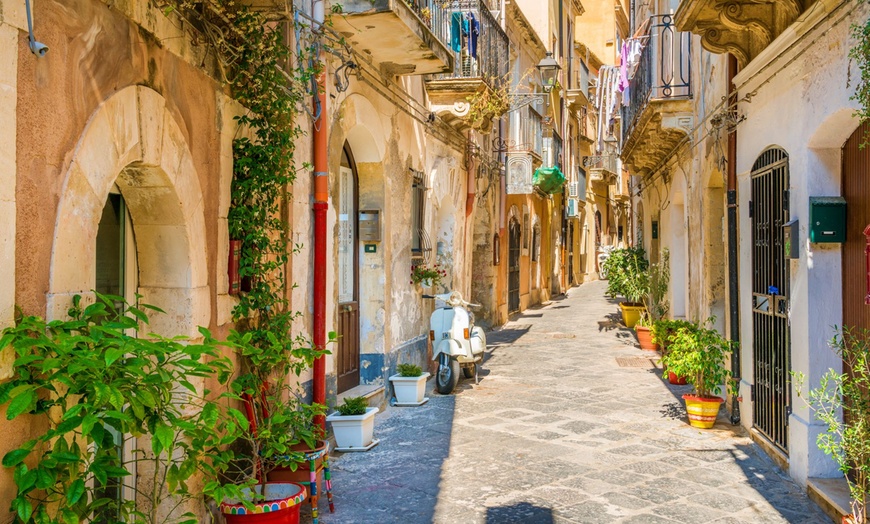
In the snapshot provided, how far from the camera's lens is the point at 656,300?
13.7 m

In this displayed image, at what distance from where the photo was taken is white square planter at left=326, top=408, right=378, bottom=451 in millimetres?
6480

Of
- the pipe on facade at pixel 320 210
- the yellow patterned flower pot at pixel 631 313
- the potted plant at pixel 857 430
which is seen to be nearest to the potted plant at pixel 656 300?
the yellow patterned flower pot at pixel 631 313

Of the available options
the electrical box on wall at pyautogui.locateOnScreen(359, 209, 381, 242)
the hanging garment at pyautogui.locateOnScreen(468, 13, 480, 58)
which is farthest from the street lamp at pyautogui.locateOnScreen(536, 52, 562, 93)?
the electrical box on wall at pyautogui.locateOnScreen(359, 209, 381, 242)

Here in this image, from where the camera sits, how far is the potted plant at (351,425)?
649cm

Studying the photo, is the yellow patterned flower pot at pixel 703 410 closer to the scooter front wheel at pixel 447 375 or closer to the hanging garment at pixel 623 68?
the scooter front wheel at pixel 447 375

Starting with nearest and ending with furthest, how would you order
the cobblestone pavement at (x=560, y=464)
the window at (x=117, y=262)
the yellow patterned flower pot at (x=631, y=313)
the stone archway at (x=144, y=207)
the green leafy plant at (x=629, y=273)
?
the stone archway at (x=144, y=207) < the window at (x=117, y=262) < the cobblestone pavement at (x=560, y=464) < the green leafy plant at (x=629, y=273) < the yellow patterned flower pot at (x=631, y=313)

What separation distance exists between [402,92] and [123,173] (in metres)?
5.31

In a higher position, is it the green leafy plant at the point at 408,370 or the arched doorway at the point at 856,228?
the arched doorway at the point at 856,228

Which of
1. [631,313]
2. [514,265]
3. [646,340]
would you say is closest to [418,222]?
[646,340]

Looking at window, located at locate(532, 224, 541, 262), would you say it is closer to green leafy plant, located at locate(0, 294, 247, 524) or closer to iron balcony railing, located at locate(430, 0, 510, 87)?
iron balcony railing, located at locate(430, 0, 510, 87)

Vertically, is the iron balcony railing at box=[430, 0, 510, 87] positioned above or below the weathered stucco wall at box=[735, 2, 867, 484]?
above

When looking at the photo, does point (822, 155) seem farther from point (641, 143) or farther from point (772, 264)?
point (641, 143)

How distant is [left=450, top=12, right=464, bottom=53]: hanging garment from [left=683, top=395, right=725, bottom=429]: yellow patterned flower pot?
18.3ft

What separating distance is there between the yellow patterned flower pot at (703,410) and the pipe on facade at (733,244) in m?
0.31
